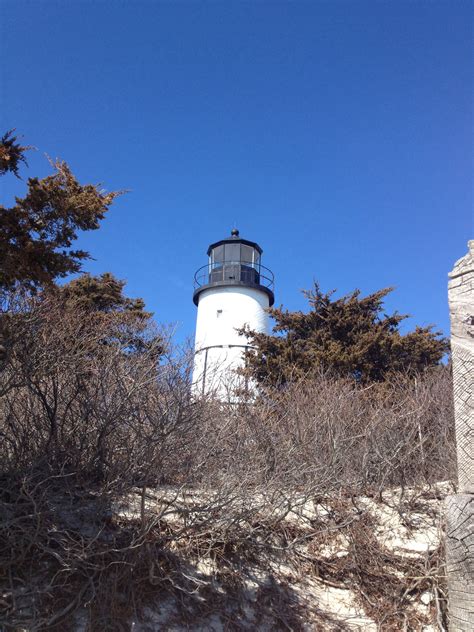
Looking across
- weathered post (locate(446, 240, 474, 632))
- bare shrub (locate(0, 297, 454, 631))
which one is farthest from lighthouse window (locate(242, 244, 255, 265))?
weathered post (locate(446, 240, 474, 632))

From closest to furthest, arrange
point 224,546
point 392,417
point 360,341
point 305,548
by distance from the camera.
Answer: point 224,546 → point 305,548 → point 392,417 → point 360,341

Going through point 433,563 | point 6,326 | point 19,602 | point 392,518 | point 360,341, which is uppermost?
point 360,341

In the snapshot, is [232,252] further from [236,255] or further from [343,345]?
[343,345]

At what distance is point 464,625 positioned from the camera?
3.69 m

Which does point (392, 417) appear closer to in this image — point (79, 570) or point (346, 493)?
point (346, 493)

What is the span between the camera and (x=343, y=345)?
1588cm

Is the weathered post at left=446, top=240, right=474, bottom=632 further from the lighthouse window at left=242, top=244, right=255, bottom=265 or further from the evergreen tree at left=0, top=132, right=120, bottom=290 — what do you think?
the lighthouse window at left=242, top=244, right=255, bottom=265

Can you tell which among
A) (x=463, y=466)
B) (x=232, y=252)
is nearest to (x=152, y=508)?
(x=463, y=466)

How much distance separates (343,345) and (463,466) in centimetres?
1225

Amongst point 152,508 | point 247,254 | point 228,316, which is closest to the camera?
point 152,508

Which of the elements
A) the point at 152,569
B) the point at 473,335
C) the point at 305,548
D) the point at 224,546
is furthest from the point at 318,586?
the point at 473,335

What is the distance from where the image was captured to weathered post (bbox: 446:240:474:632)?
3.71m

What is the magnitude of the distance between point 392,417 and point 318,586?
430 cm

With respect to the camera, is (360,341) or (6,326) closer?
(6,326)
